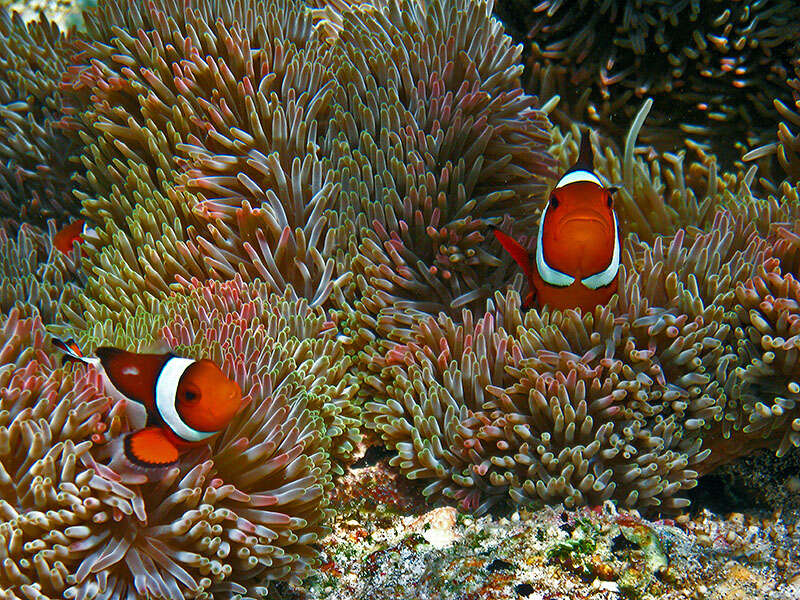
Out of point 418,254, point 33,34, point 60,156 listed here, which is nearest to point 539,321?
point 418,254

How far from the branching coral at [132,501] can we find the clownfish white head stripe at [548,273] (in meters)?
0.76

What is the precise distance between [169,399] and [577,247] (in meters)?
1.03

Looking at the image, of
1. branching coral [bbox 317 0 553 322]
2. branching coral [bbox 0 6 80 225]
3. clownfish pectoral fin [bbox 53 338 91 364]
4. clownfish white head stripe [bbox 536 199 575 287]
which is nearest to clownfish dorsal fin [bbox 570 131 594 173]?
clownfish white head stripe [bbox 536 199 575 287]

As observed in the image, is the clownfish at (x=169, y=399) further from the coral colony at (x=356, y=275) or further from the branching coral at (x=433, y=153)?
the branching coral at (x=433, y=153)

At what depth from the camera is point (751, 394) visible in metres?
1.64

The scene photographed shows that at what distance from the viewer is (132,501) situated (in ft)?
4.07

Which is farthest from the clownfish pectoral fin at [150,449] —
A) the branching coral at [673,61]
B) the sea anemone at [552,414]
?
the branching coral at [673,61]

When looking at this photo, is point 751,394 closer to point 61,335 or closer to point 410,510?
point 410,510

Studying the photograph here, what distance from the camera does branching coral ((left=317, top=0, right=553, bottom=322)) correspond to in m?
1.90

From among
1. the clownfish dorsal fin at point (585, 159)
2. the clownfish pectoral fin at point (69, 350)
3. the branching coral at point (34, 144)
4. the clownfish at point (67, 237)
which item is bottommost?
the clownfish pectoral fin at point (69, 350)

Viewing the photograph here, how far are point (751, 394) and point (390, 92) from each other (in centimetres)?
141

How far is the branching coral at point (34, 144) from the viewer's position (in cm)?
246

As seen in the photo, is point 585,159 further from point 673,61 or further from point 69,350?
point 69,350

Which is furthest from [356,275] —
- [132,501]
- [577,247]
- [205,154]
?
[132,501]
